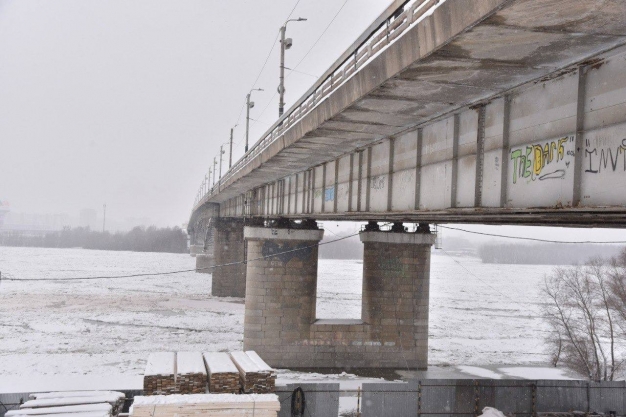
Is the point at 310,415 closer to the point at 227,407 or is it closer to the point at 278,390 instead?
the point at 278,390

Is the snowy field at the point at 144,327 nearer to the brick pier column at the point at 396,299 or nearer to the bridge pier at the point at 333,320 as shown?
the bridge pier at the point at 333,320

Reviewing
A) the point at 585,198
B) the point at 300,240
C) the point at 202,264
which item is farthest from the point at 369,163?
the point at 202,264

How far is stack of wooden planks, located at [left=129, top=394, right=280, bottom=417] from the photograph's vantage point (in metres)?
12.2

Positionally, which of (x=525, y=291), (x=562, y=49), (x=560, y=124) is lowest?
(x=525, y=291)

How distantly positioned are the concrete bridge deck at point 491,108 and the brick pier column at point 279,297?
45.4ft

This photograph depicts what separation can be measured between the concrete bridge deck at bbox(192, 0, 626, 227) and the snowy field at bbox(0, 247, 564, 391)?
1417cm

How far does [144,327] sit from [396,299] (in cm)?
1673

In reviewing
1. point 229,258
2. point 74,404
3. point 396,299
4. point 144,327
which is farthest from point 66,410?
point 229,258

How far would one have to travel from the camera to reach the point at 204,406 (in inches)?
493

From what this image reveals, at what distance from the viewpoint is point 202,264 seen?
83312mm

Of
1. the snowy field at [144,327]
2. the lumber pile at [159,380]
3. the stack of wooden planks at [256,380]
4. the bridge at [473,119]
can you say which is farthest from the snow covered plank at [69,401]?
the bridge at [473,119]

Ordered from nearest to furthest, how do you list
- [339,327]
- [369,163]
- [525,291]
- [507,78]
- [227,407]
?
[507,78]
[227,407]
[369,163]
[339,327]
[525,291]

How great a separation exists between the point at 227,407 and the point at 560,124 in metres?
9.24

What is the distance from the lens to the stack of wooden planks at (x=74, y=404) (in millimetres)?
12750
